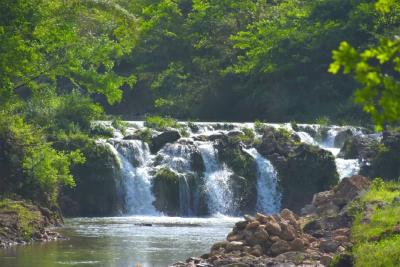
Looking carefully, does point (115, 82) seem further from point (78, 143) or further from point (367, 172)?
point (367, 172)

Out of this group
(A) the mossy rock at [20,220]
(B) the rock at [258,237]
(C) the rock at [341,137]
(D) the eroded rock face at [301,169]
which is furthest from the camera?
(C) the rock at [341,137]

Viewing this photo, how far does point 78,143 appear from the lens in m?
43.7

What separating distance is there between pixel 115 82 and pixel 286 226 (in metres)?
14.4

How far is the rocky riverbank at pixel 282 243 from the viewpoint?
23.7 m

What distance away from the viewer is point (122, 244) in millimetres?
29328

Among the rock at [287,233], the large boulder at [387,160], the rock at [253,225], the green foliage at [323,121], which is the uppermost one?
the green foliage at [323,121]

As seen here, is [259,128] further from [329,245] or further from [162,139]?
[329,245]

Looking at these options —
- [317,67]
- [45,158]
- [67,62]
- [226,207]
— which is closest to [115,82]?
[67,62]

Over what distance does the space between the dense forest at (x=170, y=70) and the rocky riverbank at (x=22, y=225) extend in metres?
1.29

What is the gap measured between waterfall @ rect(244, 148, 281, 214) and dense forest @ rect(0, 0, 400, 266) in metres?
2.12

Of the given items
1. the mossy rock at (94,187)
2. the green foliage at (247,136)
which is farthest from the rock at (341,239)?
the green foliage at (247,136)

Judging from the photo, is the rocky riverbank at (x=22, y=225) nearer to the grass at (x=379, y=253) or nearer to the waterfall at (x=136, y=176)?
the waterfall at (x=136, y=176)

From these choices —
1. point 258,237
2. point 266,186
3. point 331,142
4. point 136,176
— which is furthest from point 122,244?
point 331,142

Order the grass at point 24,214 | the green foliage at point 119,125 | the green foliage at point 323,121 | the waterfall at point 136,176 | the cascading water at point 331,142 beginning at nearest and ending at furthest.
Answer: the grass at point 24,214
the waterfall at point 136,176
the cascading water at point 331,142
the green foliage at point 119,125
the green foliage at point 323,121
